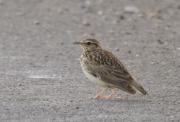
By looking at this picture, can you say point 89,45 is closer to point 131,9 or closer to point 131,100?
point 131,100

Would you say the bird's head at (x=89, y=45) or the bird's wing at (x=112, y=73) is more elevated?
the bird's wing at (x=112, y=73)

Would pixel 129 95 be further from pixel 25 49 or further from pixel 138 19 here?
pixel 138 19

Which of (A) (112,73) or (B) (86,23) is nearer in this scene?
(A) (112,73)

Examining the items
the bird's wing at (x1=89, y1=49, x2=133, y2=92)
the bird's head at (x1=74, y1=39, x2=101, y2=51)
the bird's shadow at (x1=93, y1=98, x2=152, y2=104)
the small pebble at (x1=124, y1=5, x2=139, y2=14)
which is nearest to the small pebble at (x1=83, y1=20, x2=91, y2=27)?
the small pebble at (x1=124, y1=5, x2=139, y2=14)

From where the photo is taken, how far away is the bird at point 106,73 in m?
12.8

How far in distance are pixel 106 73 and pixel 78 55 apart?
431cm

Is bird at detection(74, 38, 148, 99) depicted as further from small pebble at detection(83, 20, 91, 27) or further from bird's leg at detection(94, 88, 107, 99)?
small pebble at detection(83, 20, 91, 27)

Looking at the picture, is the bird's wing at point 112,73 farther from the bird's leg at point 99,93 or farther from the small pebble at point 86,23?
the small pebble at point 86,23

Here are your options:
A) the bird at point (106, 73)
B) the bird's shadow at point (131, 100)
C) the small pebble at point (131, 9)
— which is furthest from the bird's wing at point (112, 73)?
the small pebble at point (131, 9)

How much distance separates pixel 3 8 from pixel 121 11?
3.10 meters

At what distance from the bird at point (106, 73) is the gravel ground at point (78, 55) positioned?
21 cm

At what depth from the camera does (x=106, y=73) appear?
1302cm

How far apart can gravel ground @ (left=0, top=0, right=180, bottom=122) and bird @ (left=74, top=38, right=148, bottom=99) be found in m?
0.21

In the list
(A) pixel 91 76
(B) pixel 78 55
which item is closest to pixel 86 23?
(B) pixel 78 55
